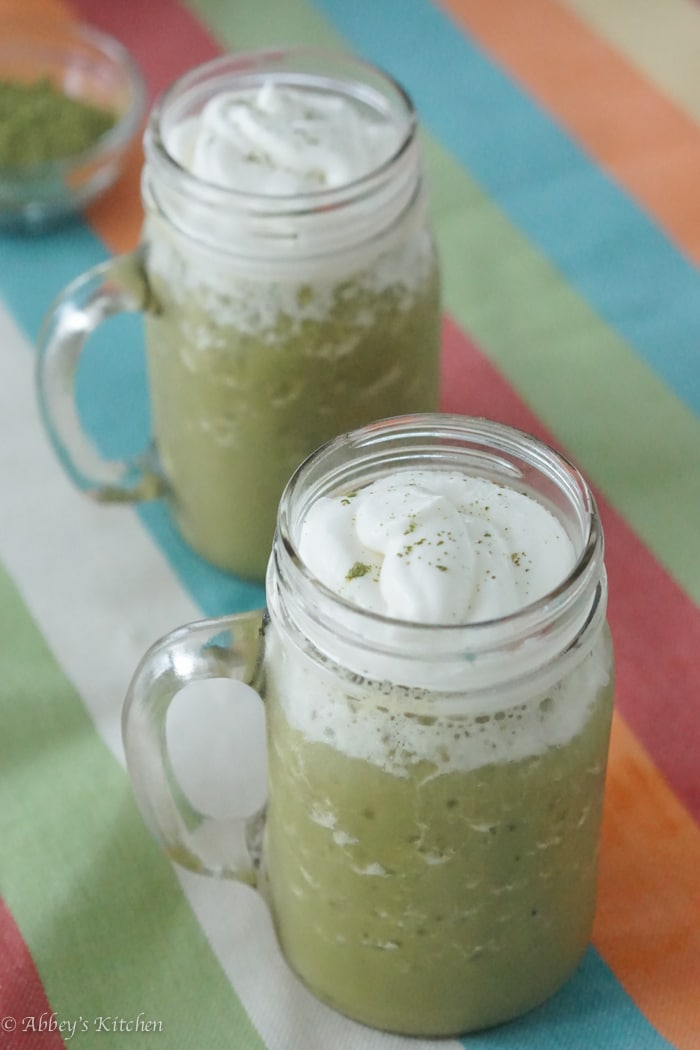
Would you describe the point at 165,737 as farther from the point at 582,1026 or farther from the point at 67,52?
the point at 67,52

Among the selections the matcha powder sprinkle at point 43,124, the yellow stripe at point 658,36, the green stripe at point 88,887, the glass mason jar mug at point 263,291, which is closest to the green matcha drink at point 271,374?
the glass mason jar mug at point 263,291

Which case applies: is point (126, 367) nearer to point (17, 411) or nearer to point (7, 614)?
point (17, 411)

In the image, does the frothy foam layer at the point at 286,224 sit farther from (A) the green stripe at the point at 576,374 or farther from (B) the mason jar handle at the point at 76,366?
(A) the green stripe at the point at 576,374

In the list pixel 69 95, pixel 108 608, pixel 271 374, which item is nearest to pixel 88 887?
pixel 108 608

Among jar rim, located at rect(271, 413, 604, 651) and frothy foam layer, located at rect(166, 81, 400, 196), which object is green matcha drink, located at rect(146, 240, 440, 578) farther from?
jar rim, located at rect(271, 413, 604, 651)

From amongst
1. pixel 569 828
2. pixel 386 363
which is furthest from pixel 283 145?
pixel 569 828

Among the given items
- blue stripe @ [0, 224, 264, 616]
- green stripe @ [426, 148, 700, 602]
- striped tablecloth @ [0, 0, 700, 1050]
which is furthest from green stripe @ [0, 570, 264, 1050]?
green stripe @ [426, 148, 700, 602]

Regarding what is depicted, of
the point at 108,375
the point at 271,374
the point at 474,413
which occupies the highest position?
the point at 271,374
